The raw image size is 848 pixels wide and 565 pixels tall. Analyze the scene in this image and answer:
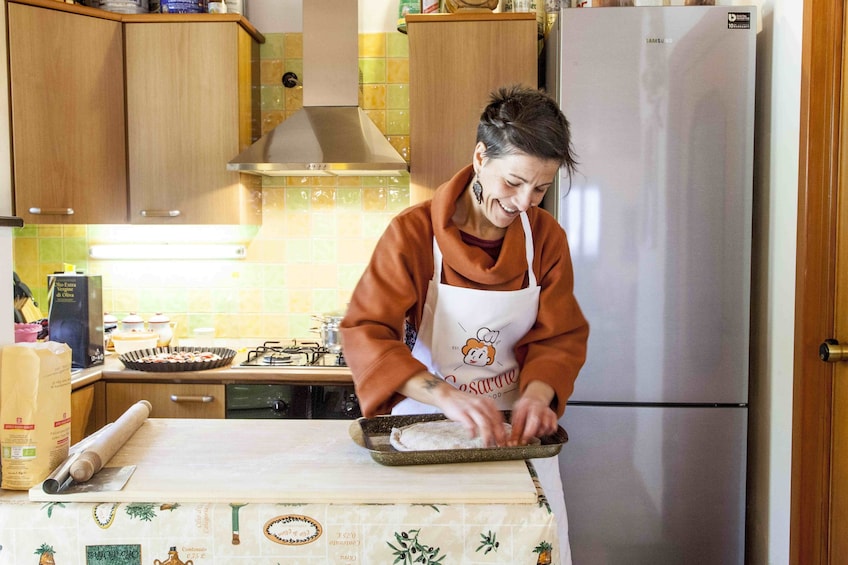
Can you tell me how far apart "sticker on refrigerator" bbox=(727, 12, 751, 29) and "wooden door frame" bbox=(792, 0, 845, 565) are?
0.91 feet

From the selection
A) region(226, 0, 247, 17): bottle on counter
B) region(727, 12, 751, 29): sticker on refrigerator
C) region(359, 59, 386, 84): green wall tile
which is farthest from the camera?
region(359, 59, 386, 84): green wall tile

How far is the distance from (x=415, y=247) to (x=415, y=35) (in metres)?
1.25

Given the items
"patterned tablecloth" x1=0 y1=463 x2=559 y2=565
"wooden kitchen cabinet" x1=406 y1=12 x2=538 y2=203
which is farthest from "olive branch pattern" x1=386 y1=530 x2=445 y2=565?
"wooden kitchen cabinet" x1=406 y1=12 x2=538 y2=203

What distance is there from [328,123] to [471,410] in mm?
1679

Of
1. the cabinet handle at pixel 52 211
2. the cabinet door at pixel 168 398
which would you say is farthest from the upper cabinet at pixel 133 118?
the cabinet door at pixel 168 398

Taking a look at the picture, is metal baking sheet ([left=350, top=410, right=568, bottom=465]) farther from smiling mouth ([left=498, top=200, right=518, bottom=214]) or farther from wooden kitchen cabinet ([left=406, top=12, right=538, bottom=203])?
wooden kitchen cabinet ([left=406, top=12, right=538, bottom=203])

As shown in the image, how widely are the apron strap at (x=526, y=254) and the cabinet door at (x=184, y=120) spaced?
1312mm

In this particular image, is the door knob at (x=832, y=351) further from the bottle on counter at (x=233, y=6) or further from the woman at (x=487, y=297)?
the bottle on counter at (x=233, y=6)

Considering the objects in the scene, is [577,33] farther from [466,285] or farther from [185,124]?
[185,124]

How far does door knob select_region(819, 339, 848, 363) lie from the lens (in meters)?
1.98

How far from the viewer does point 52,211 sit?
2727 millimetres

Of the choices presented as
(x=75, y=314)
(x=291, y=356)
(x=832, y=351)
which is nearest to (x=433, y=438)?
(x=832, y=351)

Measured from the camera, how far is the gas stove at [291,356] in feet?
8.93

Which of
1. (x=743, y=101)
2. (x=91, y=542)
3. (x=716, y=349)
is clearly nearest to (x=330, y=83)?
(x=743, y=101)
